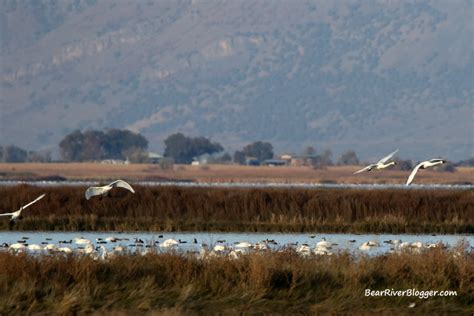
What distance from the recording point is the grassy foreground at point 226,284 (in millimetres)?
18297

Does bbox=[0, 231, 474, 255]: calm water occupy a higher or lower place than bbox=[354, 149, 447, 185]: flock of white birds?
lower

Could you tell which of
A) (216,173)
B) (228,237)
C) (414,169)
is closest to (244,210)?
(228,237)

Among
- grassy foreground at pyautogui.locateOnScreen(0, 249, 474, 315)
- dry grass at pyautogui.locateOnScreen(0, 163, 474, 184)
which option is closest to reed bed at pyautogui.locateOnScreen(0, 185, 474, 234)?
grassy foreground at pyautogui.locateOnScreen(0, 249, 474, 315)

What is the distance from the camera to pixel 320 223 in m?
35.6

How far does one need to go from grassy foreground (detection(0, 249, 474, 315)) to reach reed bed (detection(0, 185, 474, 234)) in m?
15.0

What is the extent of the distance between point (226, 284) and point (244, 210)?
18318 millimetres

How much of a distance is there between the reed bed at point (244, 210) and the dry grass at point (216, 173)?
54548 mm

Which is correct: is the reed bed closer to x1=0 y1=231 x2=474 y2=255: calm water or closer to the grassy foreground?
x1=0 y1=231 x2=474 y2=255: calm water

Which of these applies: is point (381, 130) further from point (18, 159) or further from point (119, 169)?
point (119, 169)

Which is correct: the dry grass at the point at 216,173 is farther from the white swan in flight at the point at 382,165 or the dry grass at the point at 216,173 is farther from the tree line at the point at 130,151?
the white swan in flight at the point at 382,165

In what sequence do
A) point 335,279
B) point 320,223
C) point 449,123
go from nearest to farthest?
point 335,279, point 320,223, point 449,123

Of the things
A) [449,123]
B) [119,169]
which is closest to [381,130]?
[449,123]

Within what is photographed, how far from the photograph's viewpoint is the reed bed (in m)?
35.1

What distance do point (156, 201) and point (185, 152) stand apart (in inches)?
4510
